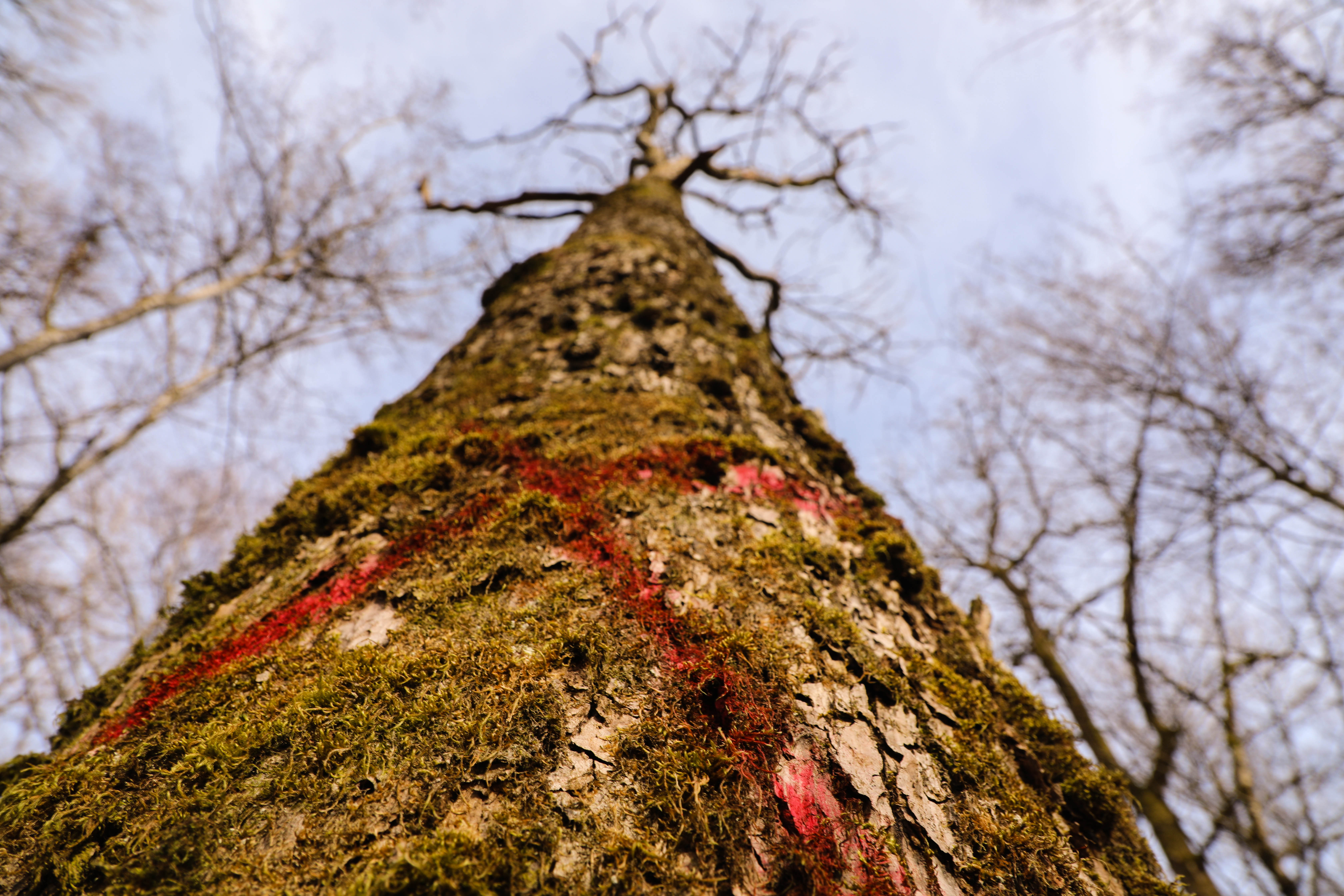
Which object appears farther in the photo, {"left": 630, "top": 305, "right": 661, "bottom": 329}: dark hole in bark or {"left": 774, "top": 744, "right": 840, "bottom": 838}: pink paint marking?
{"left": 630, "top": 305, "right": 661, "bottom": 329}: dark hole in bark

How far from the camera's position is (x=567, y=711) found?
1134 millimetres

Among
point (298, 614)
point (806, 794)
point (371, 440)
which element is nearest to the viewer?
point (806, 794)

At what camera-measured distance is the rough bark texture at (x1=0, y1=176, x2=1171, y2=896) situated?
0.94 metres

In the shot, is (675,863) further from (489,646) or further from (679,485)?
(679,485)

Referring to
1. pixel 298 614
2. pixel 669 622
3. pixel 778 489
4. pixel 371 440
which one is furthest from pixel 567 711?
pixel 371 440

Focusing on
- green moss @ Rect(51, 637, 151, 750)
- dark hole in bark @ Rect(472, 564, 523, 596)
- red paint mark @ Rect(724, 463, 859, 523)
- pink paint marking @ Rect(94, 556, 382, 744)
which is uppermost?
red paint mark @ Rect(724, 463, 859, 523)

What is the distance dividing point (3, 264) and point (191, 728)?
9.40 meters

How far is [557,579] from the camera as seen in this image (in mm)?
1442

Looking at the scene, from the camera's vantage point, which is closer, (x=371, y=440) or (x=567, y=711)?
(x=567, y=711)

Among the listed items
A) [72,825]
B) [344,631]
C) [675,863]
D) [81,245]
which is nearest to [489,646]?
[344,631]

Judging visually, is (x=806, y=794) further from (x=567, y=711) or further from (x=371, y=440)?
(x=371, y=440)

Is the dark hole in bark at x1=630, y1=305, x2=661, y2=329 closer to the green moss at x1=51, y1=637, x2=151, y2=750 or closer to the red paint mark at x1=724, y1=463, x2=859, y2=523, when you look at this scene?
the red paint mark at x1=724, y1=463, x2=859, y2=523

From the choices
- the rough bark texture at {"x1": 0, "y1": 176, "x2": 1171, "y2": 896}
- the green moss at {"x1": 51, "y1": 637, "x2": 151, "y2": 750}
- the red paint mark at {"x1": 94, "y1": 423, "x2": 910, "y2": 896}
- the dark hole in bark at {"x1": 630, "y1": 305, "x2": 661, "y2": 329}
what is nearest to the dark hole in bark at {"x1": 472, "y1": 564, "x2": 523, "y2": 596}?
the rough bark texture at {"x1": 0, "y1": 176, "x2": 1171, "y2": 896}

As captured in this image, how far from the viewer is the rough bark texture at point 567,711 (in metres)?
0.94
